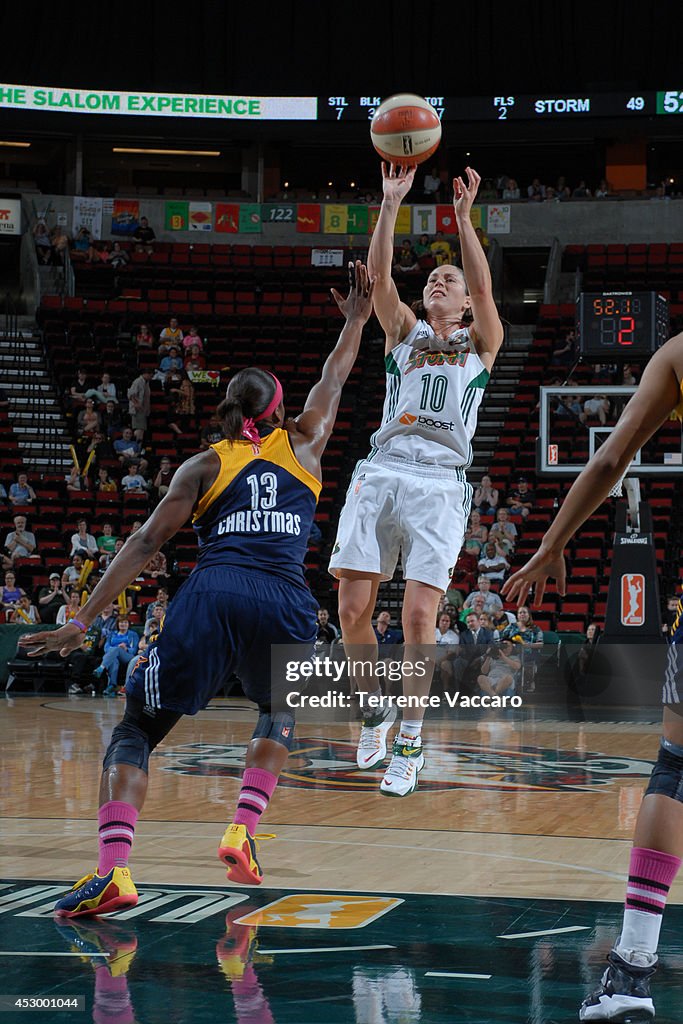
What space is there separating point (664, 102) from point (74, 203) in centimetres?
1303

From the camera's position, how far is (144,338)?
23.0m

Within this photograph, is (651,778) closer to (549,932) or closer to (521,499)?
(549,932)

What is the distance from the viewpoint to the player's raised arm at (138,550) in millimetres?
4164

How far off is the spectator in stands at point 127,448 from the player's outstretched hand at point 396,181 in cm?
1456

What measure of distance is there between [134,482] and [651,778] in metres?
16.7

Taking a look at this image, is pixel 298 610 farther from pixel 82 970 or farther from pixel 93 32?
pixel 93 32

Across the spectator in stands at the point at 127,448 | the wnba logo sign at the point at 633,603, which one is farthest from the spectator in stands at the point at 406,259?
the wnba logo sign at the point at 633,603

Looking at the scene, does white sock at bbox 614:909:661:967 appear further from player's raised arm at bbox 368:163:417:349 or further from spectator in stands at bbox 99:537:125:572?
spectator in stands at bbox 99:537:125:572

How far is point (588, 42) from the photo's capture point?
2588cm

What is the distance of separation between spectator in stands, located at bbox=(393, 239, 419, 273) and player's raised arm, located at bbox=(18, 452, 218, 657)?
20154mm

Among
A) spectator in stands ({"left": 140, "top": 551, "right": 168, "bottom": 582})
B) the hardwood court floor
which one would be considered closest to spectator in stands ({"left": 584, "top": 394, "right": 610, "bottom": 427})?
spectator in stands ({"left": 140, "top": 551, "right": 168, "bottom": 582})

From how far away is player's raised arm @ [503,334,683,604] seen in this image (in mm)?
3201

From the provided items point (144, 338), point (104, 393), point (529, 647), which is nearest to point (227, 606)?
point (529, 647)

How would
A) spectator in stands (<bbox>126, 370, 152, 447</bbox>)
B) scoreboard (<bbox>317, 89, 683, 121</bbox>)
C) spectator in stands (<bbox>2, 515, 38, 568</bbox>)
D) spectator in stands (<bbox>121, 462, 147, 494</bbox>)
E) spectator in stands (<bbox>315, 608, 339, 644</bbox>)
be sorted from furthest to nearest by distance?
scoreboard (<bbox>317, 89, 683, 121</bbox>) → spectator in stands (<bbox>126, 370, 152, 447</bbox>) → spectator in stands (<bbox>121, 462, 147, 494</bbox>) → spectator in stands (<bbox>2, 515, 38, 568</bbox>) → spectator in stands (<bbox>315, 608, 339, 644</bbox>)
